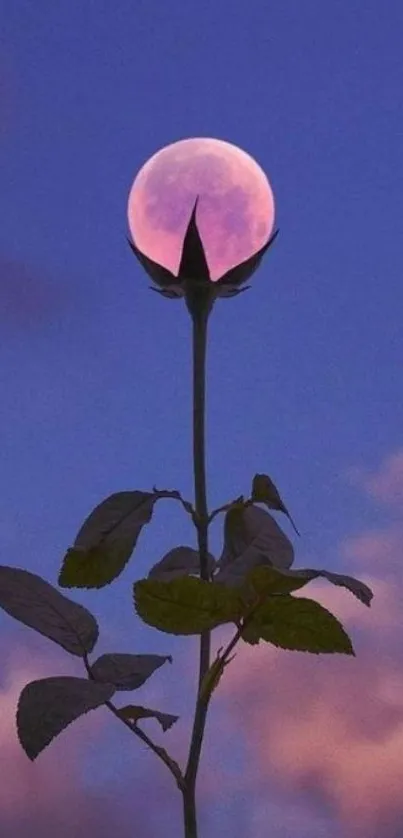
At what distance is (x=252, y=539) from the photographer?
6.80ft

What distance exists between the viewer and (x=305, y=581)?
1741mm

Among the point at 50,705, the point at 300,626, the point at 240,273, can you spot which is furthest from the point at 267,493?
the point at 50,705

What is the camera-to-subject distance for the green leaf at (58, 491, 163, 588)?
200cm

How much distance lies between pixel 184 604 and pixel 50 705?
0.27 meters

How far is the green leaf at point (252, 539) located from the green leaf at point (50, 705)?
0.34 metres

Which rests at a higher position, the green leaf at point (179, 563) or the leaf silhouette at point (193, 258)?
the leaf silhouette at point (193, 258)

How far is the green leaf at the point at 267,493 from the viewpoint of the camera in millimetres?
2098

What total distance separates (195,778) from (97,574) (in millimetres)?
411

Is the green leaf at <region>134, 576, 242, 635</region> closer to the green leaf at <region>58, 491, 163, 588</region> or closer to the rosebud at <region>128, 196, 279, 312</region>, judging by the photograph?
the green leaf at <region>58, 491, 163, 588</region>

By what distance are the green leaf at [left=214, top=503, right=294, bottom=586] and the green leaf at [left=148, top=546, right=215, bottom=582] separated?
11cm

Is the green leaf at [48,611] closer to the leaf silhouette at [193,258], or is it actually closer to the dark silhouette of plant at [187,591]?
the dark silhouette of plant at [187,591]

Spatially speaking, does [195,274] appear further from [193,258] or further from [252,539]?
[252,539]

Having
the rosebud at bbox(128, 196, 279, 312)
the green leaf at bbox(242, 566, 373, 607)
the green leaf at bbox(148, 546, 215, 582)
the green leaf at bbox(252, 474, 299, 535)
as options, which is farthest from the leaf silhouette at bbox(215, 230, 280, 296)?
the green leaf at bbox(242, 566, 373, 607)

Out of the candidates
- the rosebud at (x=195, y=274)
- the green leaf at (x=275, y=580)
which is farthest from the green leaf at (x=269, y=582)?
the rosebud at (x=195, y=274)
